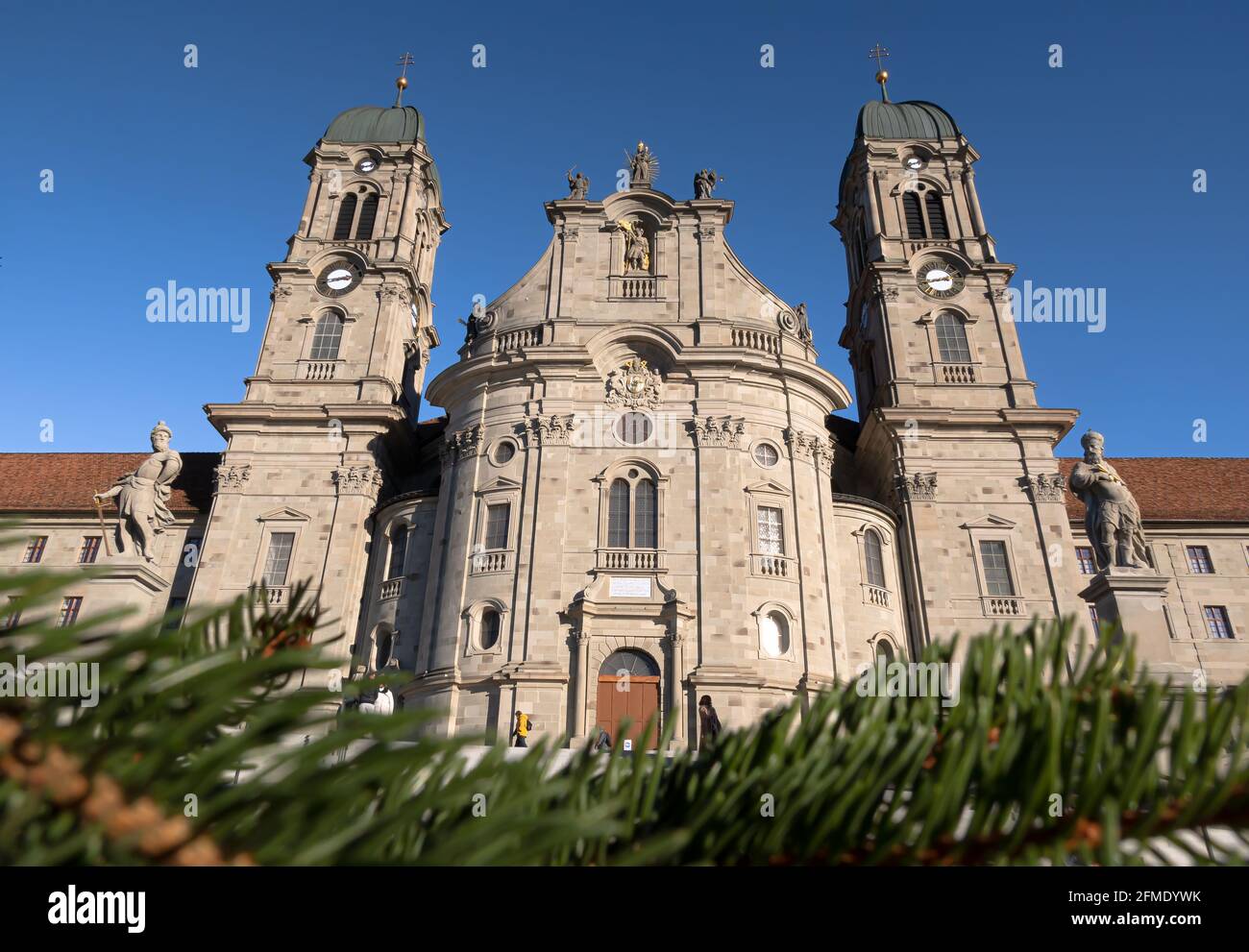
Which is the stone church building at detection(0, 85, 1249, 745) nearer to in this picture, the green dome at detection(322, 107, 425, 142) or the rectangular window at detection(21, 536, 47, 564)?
the rectangular window at detection(21, 536, 47, 564)

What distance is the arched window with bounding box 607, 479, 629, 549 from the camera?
23.5 meters

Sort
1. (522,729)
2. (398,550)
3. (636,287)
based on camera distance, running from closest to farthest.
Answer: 1. (522,729)
2. (398,550)
3. (636,287)

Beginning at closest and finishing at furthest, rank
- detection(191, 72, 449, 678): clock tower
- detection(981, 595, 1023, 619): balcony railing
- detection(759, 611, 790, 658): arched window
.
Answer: detection(759, 611, 790, 658): arched window < detection(981, 595, 1023, 619): balcony railing < detection(191, 72, 449, 678): clock tower

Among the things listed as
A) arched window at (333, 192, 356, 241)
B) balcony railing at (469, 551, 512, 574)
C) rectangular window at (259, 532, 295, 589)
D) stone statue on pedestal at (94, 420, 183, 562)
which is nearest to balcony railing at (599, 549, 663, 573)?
balcony railing at (469, 551, 512, 574)

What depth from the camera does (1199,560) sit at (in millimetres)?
30422

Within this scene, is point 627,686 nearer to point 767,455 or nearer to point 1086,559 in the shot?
point 767,455

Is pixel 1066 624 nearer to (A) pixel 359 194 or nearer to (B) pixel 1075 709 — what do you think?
(B) pixel 1075 709

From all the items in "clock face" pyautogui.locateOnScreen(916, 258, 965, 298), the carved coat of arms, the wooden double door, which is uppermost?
"clock face" pyautogui.locateOnScreen(916, 258, 965, 298)

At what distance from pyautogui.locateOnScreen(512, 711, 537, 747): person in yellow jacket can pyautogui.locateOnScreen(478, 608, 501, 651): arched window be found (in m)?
2.52

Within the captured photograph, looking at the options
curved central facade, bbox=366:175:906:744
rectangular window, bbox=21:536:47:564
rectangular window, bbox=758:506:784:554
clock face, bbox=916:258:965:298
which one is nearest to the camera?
curved central facade, bbox=366:175:906:744

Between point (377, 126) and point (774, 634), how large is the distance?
30.3m

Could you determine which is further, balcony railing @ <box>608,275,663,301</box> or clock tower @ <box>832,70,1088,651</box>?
balcony railing @ <box>608,275,663,301</box>

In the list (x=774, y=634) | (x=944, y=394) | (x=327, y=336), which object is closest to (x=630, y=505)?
(x=774, y=634)

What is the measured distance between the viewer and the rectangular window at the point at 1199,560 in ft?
99.1
